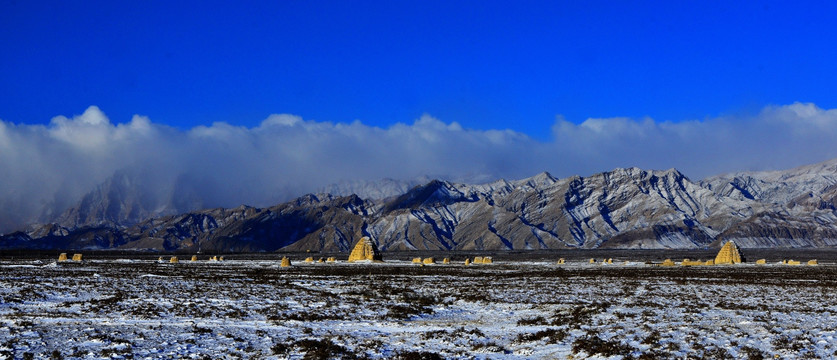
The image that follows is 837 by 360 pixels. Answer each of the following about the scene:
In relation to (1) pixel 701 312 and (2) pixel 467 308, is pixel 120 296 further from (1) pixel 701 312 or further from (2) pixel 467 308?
(1) pixel 701 312

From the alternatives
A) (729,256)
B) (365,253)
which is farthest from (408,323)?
(729,256)

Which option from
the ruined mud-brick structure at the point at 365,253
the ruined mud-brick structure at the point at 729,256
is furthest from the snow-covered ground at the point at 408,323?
the ruined mud-brick structure at the point at 365,253

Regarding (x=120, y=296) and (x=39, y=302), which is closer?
(x=39, y=302)

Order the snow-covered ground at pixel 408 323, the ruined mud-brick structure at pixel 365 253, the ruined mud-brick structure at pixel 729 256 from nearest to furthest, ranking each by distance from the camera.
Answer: the snow-covered ground at pixel 408 323, the ruined mud-brick structure at pixel 729 256, the ruined mud-brick structure at pixel 365 253

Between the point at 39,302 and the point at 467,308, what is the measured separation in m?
18.9

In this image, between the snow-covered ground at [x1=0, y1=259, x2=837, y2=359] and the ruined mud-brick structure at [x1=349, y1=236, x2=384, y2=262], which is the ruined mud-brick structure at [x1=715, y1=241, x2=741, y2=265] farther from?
the snow-covered ground at [x1=0, y1=259, x2=837, y2=359]

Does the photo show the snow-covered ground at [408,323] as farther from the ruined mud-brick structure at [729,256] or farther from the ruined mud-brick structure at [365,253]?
the ruined mud-brick structure at [365,253]

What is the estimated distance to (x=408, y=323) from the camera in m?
26.3

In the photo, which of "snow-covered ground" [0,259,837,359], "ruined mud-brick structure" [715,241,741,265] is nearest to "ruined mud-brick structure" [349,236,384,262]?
"ruined mud-brick structure" [715,241,741,265]

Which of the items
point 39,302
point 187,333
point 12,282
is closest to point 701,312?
point 187,333

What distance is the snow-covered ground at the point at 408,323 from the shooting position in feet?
63.9

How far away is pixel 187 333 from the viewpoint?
73.3ft

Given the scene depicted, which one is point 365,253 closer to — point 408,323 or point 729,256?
point 729,256

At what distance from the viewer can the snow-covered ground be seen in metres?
19.5
